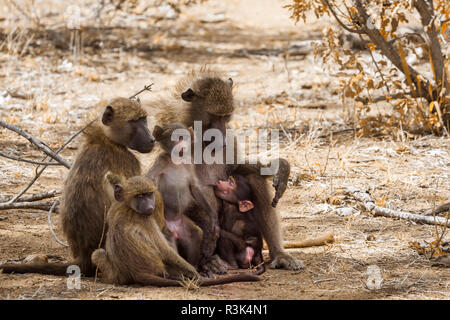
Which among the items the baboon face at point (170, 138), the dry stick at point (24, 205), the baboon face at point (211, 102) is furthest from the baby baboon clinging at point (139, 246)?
the dry stick at point (24, 205)

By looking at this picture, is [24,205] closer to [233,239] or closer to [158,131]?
[158,131]

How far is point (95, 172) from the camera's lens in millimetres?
4270

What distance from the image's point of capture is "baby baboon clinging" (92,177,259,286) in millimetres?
3855

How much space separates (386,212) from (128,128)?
2.45 meters

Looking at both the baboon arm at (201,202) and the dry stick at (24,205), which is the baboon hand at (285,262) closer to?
the baboon arm at (201,202)

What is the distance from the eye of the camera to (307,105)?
9.61 meters

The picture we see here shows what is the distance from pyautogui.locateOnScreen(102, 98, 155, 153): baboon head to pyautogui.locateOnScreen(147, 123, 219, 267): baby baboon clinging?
11 cm

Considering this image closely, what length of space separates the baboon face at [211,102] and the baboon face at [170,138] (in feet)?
0.97

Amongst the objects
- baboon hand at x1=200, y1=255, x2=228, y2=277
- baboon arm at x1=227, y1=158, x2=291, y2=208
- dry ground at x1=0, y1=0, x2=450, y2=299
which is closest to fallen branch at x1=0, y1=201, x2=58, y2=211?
dry ground at x1=0, y1=0, x2=450, y2=299

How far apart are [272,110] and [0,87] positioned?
4.19 m

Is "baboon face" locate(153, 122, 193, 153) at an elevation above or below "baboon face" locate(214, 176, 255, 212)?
above

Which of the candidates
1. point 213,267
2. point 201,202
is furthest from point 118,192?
point 213,267

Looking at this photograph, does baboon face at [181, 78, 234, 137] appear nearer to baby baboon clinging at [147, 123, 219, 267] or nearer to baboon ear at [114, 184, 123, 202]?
baby baboon clinging at [147, 123, 219, 267]

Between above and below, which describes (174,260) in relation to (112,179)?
below
